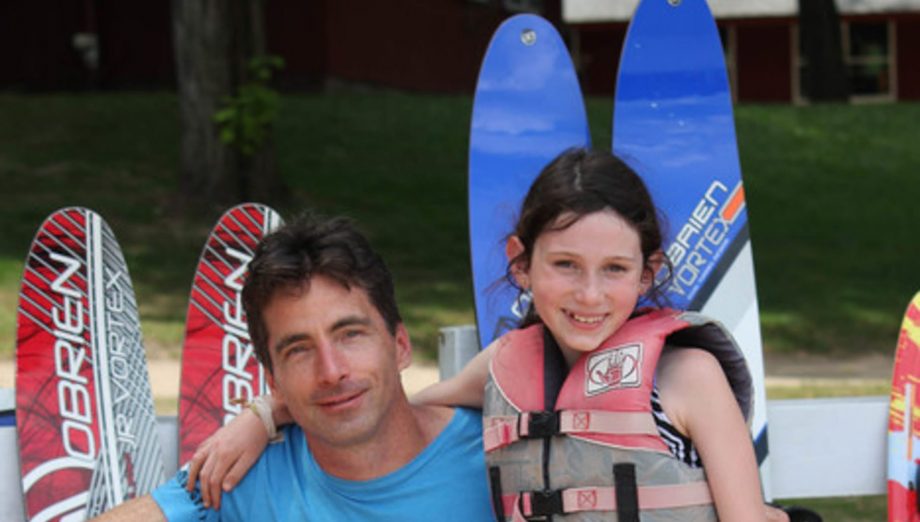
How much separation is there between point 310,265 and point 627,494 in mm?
577

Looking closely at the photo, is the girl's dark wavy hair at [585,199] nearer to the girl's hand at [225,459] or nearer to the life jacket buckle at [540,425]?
the life jacket buckle at [540,425]

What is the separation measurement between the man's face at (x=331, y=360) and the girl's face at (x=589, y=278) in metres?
0.26

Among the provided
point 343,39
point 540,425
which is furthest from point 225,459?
point 343,39

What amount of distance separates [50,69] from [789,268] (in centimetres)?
922

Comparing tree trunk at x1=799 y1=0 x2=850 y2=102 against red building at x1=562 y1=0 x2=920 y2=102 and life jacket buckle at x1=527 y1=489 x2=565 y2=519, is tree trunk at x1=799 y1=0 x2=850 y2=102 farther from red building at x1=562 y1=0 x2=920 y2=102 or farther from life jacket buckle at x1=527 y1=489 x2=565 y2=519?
life jacket buckle at x1=527 y1=489 x2=565 y2=519

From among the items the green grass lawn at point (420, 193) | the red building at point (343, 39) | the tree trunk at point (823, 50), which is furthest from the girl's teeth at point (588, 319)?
the tree trunk at point (823, 50)

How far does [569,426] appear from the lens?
2.20 meters

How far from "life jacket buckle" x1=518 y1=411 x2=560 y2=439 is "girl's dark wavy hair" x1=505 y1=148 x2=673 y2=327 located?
→ 24 cm

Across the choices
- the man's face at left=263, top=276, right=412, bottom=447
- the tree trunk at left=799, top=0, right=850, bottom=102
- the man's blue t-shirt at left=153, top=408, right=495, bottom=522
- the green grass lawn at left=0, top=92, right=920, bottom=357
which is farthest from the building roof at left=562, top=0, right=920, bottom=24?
the man's face at left=263, top=276, right=412, bottom=447

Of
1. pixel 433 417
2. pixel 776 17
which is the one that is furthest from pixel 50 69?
pixel 433 417

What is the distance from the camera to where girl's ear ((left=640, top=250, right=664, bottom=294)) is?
226cm

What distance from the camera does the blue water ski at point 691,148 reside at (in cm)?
340

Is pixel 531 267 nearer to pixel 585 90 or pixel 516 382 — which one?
pixel 516 382

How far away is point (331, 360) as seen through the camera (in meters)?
2.08
